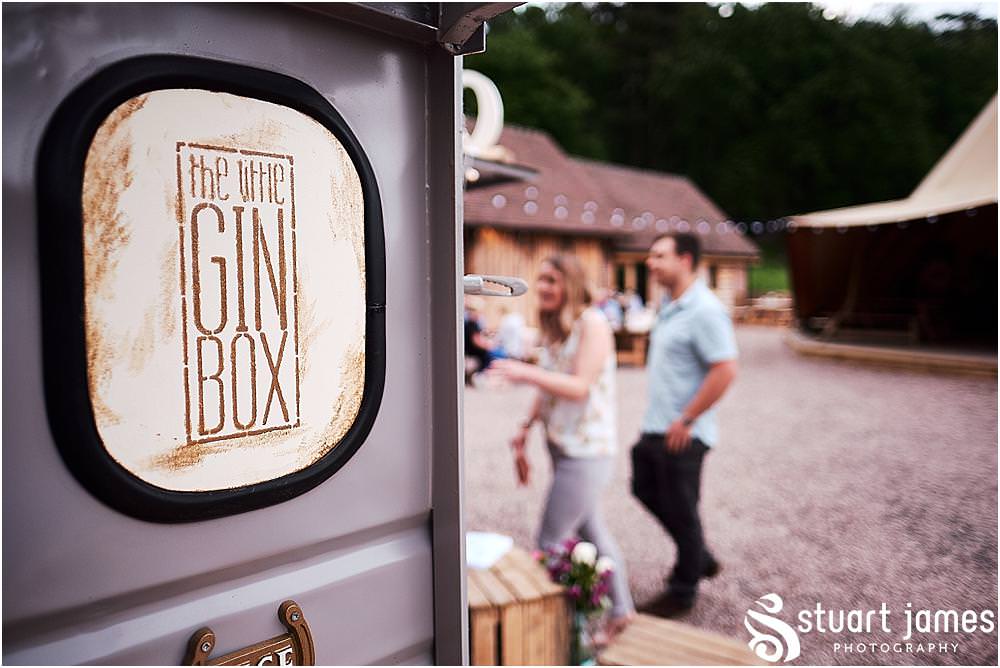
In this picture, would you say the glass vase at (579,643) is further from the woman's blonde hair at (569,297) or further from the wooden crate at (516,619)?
the woman's blonde hair at (569,297)

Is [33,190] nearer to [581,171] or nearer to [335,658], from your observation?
[335,658]

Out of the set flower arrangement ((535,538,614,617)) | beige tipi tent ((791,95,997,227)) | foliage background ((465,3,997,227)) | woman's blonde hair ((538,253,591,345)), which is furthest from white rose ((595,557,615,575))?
foliage background ((465,3,997,227))

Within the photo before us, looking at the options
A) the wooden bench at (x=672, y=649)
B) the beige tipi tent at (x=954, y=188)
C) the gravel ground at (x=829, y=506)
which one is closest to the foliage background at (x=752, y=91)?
the beige tipi tent at (x=954, y=188)

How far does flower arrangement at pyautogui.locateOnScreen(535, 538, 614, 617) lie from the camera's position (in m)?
2.64

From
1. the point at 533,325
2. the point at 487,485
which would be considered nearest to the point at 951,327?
the point at 533,325

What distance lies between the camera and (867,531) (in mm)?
4742

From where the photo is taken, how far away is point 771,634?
3.35 metres

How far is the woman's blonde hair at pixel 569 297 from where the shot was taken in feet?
10.8

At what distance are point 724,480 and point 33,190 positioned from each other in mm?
5914

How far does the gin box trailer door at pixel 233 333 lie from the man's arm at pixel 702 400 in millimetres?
2184

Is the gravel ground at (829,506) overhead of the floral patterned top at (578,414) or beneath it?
beneath

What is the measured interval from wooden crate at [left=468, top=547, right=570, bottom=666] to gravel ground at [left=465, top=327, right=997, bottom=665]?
4.03 ft

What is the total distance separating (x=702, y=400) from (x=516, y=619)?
1.42 m

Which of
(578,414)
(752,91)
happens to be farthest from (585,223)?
(752,91)
